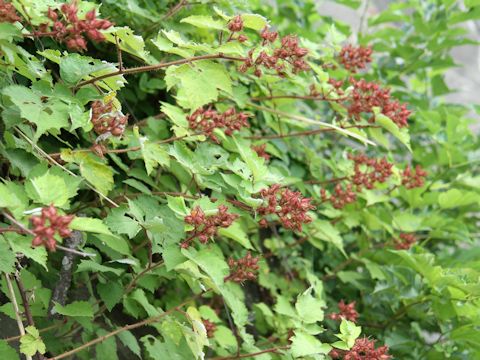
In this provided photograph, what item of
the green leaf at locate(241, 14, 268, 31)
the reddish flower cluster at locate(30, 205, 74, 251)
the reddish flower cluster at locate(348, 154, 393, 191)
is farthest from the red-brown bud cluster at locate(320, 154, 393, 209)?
the reddish flower cluster at locate(30, 205, 74, 251)

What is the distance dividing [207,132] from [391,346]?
1082 millimetres

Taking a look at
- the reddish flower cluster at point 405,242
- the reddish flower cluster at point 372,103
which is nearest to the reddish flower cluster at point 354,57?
the reddish flower cluster at point 372,103

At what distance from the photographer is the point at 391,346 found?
7.72 feet

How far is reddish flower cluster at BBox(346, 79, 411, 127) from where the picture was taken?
2.01m

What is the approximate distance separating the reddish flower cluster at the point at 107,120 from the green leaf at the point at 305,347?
664 millimetres

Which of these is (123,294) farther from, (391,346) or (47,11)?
(391,346)

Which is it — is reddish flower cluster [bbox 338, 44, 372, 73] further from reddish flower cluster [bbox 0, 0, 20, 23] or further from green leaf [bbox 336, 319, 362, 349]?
reddish flower cluster [bbox 0, 0, 20, 23]

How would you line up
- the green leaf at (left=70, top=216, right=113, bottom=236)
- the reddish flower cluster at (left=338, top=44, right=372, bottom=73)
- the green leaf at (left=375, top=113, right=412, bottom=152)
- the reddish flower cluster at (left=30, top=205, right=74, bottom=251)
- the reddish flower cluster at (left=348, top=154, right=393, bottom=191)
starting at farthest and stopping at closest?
the reddish flower cluster at (left=338, top=44, right=372, bottom=73) → the reddish flower cluster at (left=348, top=154, right=393, bottom=191) → the green leaf at (left=375, top=113, right=412, bottom=152) → the green leaf at (left=70, top=216, right=113, bottom=236) → the reddish flower cluster at (left=30, top=205, right=74, bottom=251)

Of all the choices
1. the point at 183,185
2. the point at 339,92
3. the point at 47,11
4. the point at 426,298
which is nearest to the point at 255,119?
the point at 339,92

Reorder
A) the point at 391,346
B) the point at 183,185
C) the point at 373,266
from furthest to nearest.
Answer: the point at 373,266 < the point at 391,346 < the point at 183,185

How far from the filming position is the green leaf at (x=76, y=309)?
5.53ft

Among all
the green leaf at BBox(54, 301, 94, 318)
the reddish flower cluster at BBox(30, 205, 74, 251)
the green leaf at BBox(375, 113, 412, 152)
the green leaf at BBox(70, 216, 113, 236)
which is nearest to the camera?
the reddish flower cluster at BBox(30, 205, 74, 251)

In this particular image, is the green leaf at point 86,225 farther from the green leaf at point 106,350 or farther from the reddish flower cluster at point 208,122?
the green leaf at point 106,350

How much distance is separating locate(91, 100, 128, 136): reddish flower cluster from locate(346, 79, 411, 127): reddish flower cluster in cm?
78
